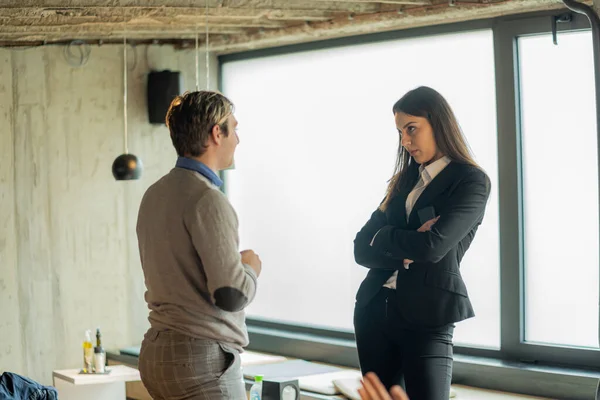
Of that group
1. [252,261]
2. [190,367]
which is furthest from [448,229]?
[190,367]

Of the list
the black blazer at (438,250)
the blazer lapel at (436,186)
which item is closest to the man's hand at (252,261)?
the black blazer at (438,250)

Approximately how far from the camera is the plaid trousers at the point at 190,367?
2477mm

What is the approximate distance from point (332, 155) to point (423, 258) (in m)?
2.47

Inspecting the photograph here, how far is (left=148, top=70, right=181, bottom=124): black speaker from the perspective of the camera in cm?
591

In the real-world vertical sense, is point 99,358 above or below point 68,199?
below

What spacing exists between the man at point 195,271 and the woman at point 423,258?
74 cm

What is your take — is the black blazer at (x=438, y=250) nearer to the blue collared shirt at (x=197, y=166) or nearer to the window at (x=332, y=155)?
the blue collared shirt at (x=197, y=166)

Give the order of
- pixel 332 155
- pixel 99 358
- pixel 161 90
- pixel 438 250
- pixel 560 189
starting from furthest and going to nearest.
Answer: pixel 161 90, pixel 332 155, pixel 99 358, pixel 560 189, pixel 438 250

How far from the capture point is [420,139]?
3.21m

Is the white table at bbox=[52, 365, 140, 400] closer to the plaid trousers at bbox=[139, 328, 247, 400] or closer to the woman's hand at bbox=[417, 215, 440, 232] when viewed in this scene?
the woman's hand at bbox=[417, 215, 440, 232]

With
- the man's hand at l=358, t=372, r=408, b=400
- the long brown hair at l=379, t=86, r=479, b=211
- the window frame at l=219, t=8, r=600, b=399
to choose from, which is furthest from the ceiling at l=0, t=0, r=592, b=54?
the man's hand at l=358, t=372, r=408, b=400

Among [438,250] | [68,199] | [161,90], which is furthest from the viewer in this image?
[161,90]

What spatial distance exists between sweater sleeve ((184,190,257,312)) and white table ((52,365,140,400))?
3.00 meters

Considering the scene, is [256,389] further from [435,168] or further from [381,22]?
[381,22]
